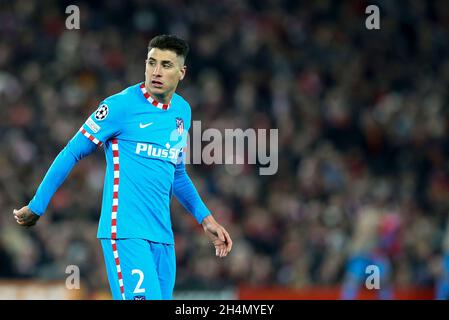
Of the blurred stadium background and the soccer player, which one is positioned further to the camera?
the blurred stadium background

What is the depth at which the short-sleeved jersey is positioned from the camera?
5684 millimetres

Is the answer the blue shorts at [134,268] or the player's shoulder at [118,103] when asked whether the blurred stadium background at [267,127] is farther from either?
the player's shoulder at [118,103]

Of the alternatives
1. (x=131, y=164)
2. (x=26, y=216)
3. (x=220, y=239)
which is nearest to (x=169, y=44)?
(x=131, y=164)

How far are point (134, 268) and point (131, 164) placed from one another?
637mm

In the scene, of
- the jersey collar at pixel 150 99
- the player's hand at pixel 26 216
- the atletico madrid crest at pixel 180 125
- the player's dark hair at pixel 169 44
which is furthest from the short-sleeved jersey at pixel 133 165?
the player's hand at pixel 26 216

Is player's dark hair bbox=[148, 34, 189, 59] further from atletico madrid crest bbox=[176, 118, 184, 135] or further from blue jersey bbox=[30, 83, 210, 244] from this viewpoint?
atletico madrid crest bbox=[176, 118, 184, 135]

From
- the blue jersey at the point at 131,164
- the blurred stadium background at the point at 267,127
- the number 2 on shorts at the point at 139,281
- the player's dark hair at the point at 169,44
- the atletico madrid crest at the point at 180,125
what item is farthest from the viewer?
the blurred stadium background at the point at 267,127

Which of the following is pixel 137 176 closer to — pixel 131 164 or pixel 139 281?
pixel 131 164

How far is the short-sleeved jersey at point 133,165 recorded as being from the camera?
5.68 m

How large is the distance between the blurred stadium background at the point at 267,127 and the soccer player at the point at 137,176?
19.4 ft

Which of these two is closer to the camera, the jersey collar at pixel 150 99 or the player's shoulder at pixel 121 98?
the player's shoulder at pixel 121 98

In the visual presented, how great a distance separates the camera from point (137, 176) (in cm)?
575

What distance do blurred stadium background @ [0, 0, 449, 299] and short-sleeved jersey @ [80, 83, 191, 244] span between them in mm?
5966

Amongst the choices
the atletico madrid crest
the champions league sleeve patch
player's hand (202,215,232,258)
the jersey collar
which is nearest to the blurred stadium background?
player's hand (202,215,232,258)
